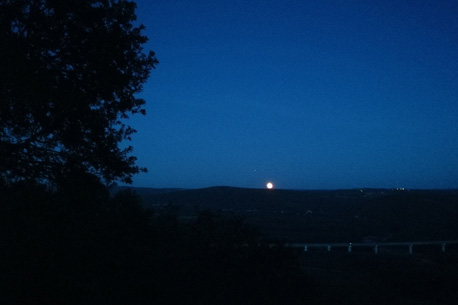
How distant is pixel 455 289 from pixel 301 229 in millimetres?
48095

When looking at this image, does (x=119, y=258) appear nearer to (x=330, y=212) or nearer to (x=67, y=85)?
(x=67, y=85)

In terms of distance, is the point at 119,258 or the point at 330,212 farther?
the point at 330,212

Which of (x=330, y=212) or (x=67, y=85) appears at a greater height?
(x=67, y=85)

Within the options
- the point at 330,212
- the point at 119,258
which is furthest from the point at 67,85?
the point at 330,212

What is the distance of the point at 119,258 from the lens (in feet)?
30.1

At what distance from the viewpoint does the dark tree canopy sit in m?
6.97

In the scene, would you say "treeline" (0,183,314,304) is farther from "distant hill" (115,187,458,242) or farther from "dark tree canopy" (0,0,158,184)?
"distant hill" (115,187,458,242)

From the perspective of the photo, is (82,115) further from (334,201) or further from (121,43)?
(334,201)

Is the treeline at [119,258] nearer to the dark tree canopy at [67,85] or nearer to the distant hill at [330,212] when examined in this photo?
the dark tree canopy at [67,85]

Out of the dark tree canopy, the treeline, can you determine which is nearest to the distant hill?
the treeline

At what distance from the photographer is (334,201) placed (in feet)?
Result: 368

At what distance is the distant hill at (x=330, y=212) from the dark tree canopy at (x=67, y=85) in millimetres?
34740

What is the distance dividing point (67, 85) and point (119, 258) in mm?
4122

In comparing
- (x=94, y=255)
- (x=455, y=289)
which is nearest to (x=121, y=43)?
(x=94, y=255)
